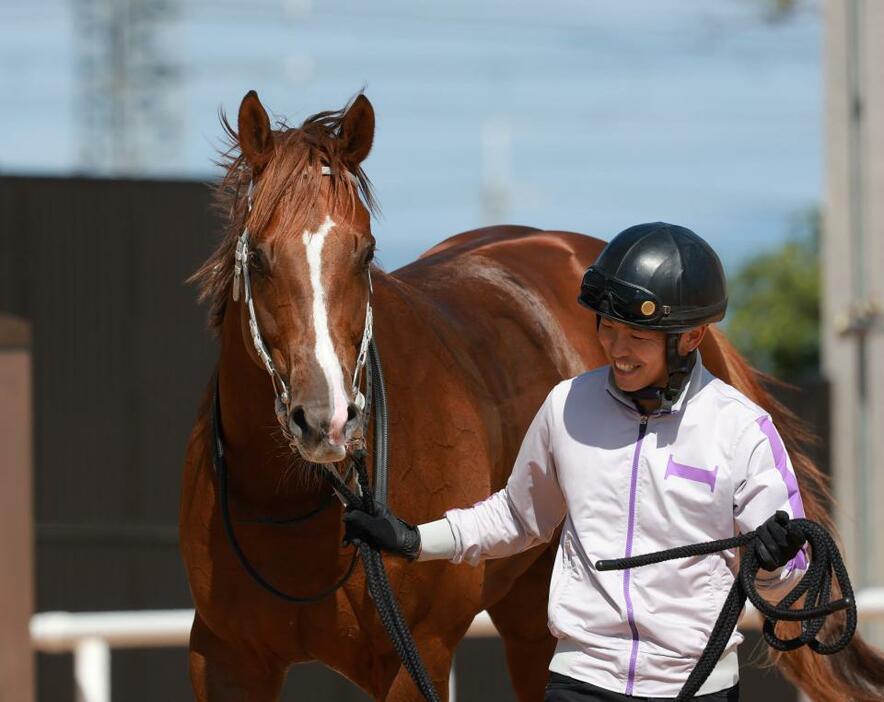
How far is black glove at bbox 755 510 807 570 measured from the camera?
267 centimetres

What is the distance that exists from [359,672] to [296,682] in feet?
10.5

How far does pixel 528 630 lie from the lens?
4.76 metres

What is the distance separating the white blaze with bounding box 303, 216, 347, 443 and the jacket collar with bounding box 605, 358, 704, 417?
0.55 metres

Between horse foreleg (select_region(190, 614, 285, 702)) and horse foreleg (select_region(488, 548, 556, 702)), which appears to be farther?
horse foreleg (select_region(488, 548, 556, 702))

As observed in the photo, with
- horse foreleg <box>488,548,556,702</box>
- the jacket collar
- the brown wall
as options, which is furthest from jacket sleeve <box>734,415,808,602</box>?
horse foreleg <box>488,548,556,702</box>

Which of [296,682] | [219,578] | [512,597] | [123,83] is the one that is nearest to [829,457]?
[296,682]

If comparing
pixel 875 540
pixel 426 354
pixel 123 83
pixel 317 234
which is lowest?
pixel 875 540

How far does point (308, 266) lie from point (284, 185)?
235 millimetres

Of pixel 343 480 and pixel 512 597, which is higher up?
pixel 343 480

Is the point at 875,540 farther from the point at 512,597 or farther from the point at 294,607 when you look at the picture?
the point at 294,607

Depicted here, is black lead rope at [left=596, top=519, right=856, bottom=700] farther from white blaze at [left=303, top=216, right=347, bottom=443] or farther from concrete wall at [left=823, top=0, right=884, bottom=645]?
concrete wall at [left=823, top=0, right=884, bottom=645]

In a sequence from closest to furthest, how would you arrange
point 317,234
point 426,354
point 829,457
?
point 317,234 < point 426,354 < point 829,457

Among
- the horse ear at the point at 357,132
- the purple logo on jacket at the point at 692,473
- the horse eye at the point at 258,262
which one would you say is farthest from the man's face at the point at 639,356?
the horse ear at the point at 357,132

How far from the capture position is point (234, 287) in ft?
11.2
